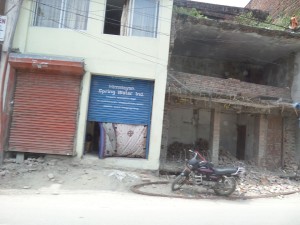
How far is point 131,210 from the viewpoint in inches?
273

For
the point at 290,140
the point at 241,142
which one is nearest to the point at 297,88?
the point at 290,140

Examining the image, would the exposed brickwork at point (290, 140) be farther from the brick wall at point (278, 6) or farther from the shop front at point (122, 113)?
the shop front at point (122, 113)

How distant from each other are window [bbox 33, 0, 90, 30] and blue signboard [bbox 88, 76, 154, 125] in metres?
2.13

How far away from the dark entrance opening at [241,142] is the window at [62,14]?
10127mm

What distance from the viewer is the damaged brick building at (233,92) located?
42.5 ft

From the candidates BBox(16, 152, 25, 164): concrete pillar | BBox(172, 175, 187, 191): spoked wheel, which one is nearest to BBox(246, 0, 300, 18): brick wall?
BBox(172, 175, 187, 191): spoked wheel

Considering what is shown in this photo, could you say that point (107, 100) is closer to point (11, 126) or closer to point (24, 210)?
point (11, 126)

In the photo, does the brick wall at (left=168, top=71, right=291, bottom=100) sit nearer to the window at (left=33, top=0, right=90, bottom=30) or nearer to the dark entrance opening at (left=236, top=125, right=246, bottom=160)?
the dark entrance opening at (left=236, top=125, right=246, bottom=160)

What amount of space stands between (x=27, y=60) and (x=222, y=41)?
832cm

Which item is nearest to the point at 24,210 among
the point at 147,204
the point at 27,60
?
the point at 147,204

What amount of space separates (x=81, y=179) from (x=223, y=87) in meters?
7.36

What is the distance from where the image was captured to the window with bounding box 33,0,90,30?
1157 centimetres

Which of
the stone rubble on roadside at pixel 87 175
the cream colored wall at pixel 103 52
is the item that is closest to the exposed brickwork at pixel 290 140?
the stone rubble on roadside at pixel 87 175

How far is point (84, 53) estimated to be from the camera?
37.1ft
